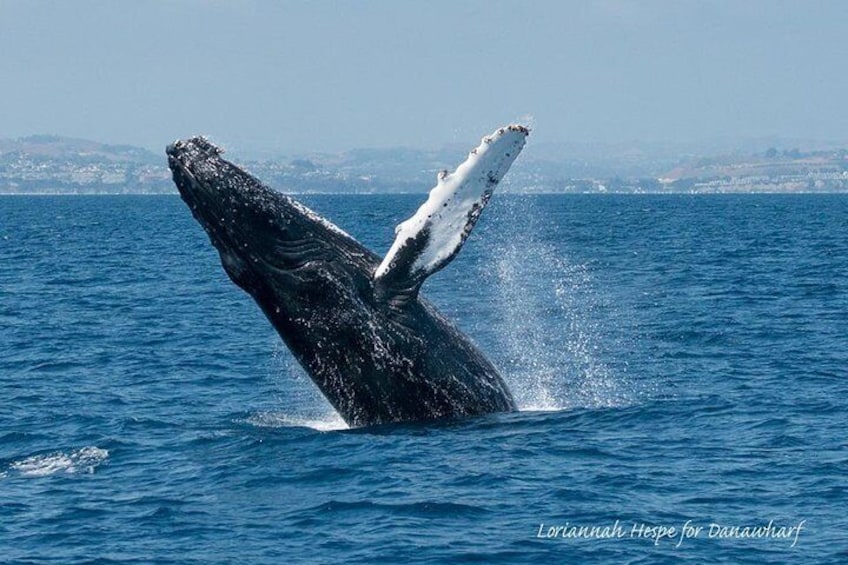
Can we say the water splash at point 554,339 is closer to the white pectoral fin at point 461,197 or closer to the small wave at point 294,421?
the small wave at point 294,421

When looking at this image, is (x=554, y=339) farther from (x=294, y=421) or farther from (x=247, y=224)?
(x=247, y=224)

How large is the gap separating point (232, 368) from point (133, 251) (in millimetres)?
34146

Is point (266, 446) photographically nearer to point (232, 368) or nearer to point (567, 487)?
point (567, 487)

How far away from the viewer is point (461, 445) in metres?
12.8

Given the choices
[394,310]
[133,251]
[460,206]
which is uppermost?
[460,206]

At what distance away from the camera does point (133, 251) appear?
175 feet

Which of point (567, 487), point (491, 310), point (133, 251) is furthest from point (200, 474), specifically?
point (133, 251)

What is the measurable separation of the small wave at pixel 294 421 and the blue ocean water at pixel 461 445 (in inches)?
2.2

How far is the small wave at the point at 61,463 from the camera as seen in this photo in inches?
520

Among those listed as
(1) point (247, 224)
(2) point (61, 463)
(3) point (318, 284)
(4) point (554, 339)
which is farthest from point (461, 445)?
(4) point (554, 339)

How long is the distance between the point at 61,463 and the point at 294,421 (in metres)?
2.73

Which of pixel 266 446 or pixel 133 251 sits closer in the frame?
pixel 266 446

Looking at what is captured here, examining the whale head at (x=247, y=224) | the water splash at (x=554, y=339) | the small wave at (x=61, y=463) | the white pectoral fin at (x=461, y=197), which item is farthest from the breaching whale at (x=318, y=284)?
the water splash at (x=554, y=339)

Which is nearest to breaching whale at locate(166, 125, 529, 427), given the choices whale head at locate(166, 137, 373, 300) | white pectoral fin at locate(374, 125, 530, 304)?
whale head at locate(166, 137, 373, 300)
